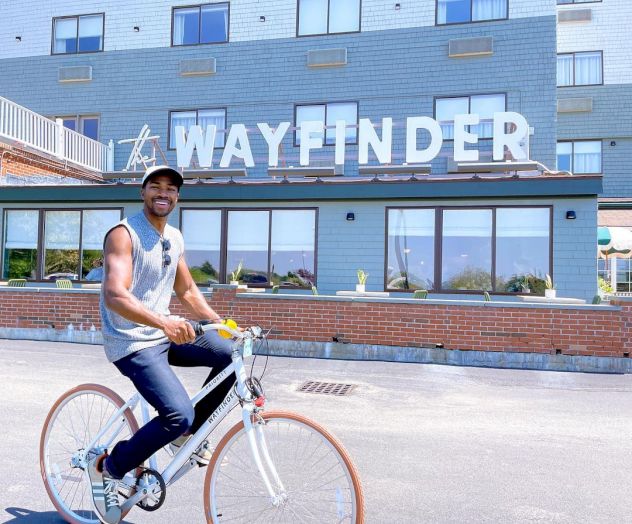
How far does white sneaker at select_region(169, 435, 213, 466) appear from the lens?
3.05 m

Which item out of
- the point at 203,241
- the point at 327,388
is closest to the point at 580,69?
the point at 203,241

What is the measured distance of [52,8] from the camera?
1953cm

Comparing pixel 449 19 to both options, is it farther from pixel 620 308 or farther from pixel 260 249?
pixel 620 308

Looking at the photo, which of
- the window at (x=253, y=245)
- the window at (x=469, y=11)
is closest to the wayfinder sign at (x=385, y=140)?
the window at (x=253, y=245)

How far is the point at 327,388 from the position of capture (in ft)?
25.0

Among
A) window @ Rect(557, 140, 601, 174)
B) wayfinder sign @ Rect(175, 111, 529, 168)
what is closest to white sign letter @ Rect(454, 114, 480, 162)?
wayfinder sign @ Rect(175, 111, 529, 168)

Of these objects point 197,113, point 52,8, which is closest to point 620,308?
point 197,113

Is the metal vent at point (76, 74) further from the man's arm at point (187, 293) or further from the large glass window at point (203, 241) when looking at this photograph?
the man's arm at point (187, 293)

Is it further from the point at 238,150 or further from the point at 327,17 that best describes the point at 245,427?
→ the point at 327,17

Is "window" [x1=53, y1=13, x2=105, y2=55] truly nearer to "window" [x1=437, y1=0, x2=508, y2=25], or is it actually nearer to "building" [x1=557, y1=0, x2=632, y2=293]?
"window" [x1=437, y1=0, x2=508, y2=25]

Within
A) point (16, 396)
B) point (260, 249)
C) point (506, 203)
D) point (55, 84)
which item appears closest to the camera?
point (16, 396)

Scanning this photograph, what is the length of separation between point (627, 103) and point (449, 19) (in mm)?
8743

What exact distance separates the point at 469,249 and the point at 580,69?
1232 cm

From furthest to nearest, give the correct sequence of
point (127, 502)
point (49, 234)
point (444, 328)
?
point (49, 234) < point (444, 328) < point (127, 502)
